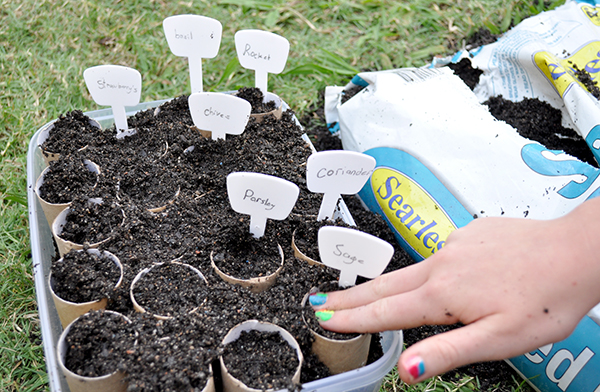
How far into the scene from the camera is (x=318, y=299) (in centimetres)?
94

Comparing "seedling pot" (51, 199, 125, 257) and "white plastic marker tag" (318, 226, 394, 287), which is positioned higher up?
"white plastic marker tag" (318, 226, 394, 287)

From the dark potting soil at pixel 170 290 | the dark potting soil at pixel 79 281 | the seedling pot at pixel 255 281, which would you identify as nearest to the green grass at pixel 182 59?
the dark potting soil at pixel 79 281

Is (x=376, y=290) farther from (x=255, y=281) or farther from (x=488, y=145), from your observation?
(x=488, y=145)

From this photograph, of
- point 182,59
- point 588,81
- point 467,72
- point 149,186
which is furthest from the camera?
point 182,59

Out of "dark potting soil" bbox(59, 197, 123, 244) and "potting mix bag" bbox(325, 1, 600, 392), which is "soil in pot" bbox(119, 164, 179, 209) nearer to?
"dark potting soil" bbox(59, 197, 123, 244)

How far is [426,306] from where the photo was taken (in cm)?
79

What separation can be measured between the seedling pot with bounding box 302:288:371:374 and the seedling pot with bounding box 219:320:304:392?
0.05m

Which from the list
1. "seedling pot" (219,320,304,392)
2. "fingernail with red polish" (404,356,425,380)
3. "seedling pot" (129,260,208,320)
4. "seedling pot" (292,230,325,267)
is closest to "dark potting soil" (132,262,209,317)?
"seedling pot" (129,260,208,320)

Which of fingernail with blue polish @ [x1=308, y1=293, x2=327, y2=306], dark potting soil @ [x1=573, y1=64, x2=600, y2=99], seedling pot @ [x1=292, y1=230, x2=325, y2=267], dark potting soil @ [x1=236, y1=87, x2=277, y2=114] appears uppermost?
dark potting soil @ [x1=573, y1=64, x2=600, y2=99]

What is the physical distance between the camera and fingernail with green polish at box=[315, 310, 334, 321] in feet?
2.94

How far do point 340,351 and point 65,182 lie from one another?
0.82 metres

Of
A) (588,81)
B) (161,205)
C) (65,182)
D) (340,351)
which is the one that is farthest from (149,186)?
(588,81)

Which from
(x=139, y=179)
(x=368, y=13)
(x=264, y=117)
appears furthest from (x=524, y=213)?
(x=368, y=13)

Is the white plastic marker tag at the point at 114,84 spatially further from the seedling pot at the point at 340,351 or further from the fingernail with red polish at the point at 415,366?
the fingernail with red polish at the point at 415,366
